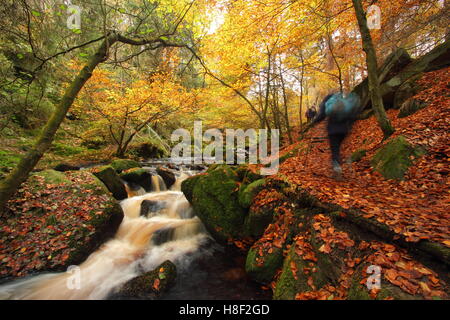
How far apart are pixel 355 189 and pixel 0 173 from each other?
29.3ft

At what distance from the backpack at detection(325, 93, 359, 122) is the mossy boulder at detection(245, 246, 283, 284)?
324 cm

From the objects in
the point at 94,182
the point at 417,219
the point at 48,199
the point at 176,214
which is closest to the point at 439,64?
the point at 417,219

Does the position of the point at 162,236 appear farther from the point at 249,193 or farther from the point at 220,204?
the point at 249,193

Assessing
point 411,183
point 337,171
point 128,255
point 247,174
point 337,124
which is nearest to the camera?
point 411,183

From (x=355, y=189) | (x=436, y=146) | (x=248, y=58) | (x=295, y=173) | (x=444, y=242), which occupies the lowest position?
(x=444, y=242)

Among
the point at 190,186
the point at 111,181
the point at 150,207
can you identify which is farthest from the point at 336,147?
the point at 111,181

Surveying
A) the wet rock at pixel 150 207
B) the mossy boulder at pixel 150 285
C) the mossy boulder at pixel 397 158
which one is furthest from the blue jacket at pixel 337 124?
the wet rock at pixel 150 207

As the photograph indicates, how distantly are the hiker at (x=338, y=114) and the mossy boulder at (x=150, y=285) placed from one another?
4658 millimetres

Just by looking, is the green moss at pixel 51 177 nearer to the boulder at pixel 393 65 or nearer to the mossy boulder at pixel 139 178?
the mossy boulder at pixel 139 178

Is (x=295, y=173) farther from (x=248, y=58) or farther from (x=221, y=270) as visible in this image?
(x=248, y=58)

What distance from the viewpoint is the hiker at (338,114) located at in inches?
171

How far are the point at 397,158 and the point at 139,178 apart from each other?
29.9ft

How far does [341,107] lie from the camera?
434 cm

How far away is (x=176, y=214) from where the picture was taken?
7.05m
